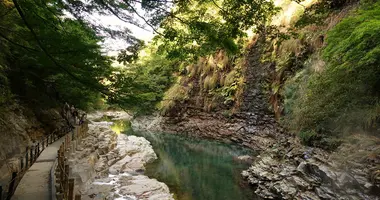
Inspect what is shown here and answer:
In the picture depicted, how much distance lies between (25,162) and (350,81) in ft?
32.0

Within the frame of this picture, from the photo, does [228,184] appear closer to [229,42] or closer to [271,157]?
[271,157]

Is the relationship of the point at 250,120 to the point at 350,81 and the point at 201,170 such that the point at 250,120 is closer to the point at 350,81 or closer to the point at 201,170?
the point at 201,170

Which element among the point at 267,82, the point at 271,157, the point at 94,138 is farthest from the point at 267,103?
the point at 94,138

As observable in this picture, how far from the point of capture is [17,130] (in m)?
9.08

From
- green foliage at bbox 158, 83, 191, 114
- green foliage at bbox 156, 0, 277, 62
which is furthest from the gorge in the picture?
green foliage at bbox 158, 83, 191, 114

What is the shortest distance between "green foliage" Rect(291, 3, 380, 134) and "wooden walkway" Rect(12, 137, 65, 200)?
726 cm

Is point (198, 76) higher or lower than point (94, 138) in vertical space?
higher

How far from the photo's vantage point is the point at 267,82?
50.3 ft

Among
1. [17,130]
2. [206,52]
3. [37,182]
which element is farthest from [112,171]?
[206,52]

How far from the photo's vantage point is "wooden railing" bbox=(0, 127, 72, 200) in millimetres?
4949

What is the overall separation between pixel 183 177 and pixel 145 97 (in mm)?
6477

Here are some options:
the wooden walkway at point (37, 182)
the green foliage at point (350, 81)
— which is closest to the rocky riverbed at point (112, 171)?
the wooden walkway at point (37, 182)

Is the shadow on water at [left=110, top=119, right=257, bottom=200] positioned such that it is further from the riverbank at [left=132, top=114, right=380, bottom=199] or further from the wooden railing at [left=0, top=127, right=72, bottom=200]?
the wooden railing at [left=0, top=127, right=72, bottom=200]

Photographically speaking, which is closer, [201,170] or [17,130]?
[17,130]
